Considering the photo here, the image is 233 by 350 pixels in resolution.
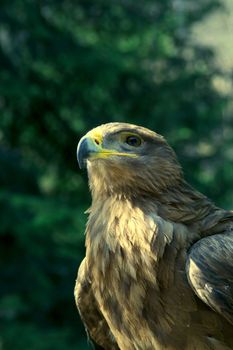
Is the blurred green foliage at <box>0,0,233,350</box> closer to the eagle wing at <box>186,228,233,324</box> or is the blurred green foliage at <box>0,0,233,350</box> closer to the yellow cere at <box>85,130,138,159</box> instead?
the yellow cere at <box>85,130,138,159</box>

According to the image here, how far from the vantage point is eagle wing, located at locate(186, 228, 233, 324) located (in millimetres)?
3711

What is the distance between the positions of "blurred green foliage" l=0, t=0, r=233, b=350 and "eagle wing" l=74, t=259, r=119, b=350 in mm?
7834

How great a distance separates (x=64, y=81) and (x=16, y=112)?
5.87ft

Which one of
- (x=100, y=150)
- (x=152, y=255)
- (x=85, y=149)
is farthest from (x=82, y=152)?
(x=152, y=255)

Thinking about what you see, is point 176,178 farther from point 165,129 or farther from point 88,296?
point 165,129

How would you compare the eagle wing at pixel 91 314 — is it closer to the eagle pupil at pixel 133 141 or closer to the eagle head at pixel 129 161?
the eagle head at pixel 129 161

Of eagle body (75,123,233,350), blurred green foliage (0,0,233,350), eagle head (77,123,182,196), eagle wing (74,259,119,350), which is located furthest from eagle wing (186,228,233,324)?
blurred green foliage (0,0,233,350)

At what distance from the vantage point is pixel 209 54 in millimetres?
18234

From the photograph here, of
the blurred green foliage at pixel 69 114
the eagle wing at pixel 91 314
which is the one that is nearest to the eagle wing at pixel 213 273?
the eagle wing at pixel 91 314

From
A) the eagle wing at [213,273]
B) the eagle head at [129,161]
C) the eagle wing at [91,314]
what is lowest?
the eagle wing at [91,314]

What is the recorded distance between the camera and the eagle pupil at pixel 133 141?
4.21 m

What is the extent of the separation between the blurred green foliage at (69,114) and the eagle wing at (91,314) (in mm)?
7834

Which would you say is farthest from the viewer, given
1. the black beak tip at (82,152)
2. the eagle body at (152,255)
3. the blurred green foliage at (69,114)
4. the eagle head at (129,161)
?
the blurred green foliage at (69,114)

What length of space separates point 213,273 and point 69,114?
13283 millimetres
